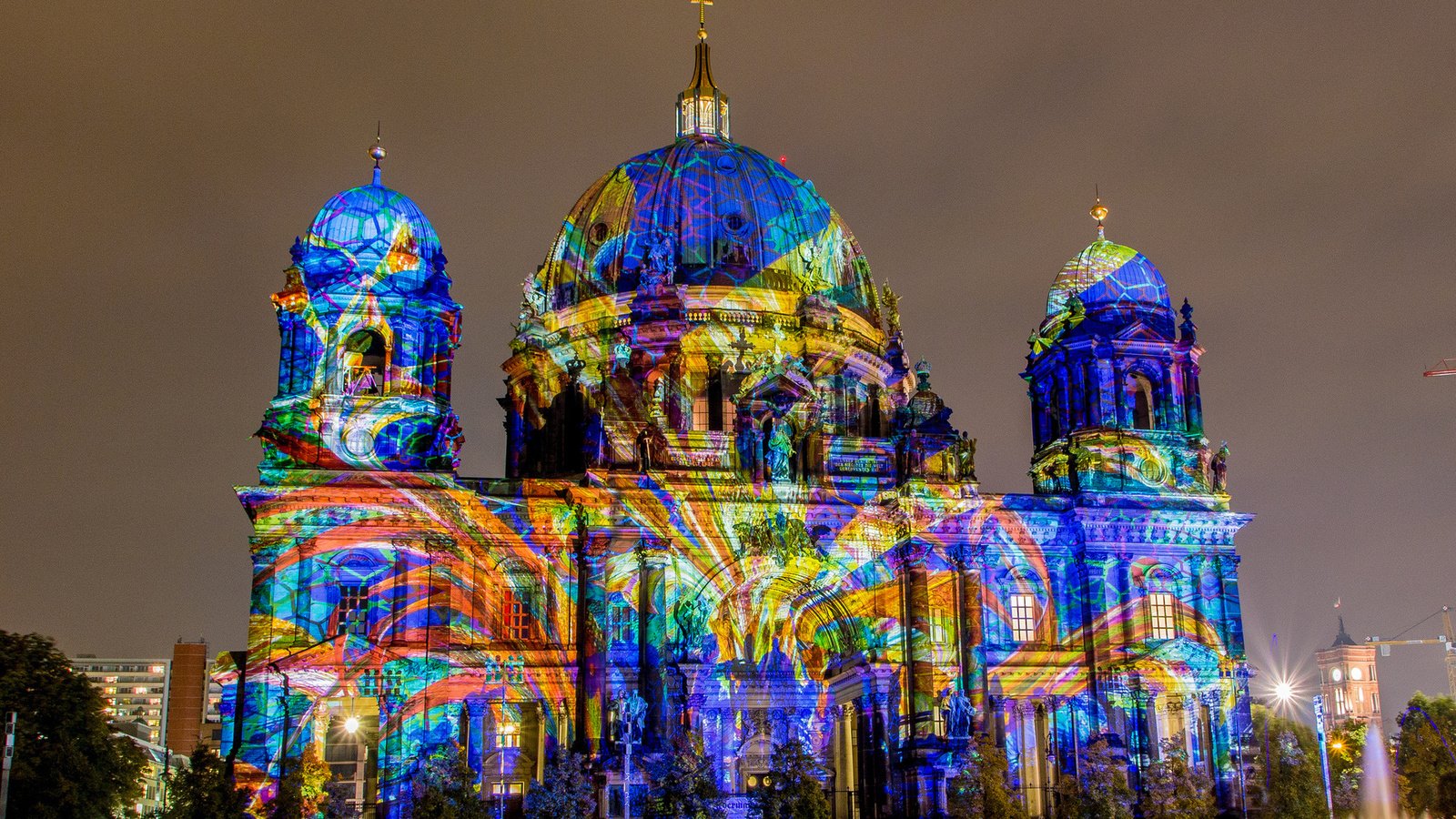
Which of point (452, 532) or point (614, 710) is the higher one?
point (452, 532)

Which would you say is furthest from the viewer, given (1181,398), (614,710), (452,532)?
(1181,398)

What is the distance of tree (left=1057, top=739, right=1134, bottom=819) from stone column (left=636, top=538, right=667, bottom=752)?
15500 millimetres

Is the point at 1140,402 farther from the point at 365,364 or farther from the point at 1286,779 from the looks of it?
the point at 365,364

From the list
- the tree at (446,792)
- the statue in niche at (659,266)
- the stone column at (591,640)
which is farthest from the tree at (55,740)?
the statue in niche at (659,266)

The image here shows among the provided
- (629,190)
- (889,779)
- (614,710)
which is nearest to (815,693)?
(889,779)

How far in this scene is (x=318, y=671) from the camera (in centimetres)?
6381

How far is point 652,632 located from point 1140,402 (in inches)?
1083

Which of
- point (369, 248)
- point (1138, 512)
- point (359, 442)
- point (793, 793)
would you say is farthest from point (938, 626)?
point (369, 248)

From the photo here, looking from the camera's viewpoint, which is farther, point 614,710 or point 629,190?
point 629,190

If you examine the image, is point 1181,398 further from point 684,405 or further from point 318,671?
point 318,671

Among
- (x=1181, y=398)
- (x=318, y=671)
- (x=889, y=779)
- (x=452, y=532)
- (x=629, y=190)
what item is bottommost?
(x=889, y=779)

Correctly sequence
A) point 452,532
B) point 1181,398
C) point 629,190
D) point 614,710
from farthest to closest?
point 629,190 < point 1181,398 < point 452,532 < point 614,710

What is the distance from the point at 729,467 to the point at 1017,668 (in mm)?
14734

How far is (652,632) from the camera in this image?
65.1 meters
